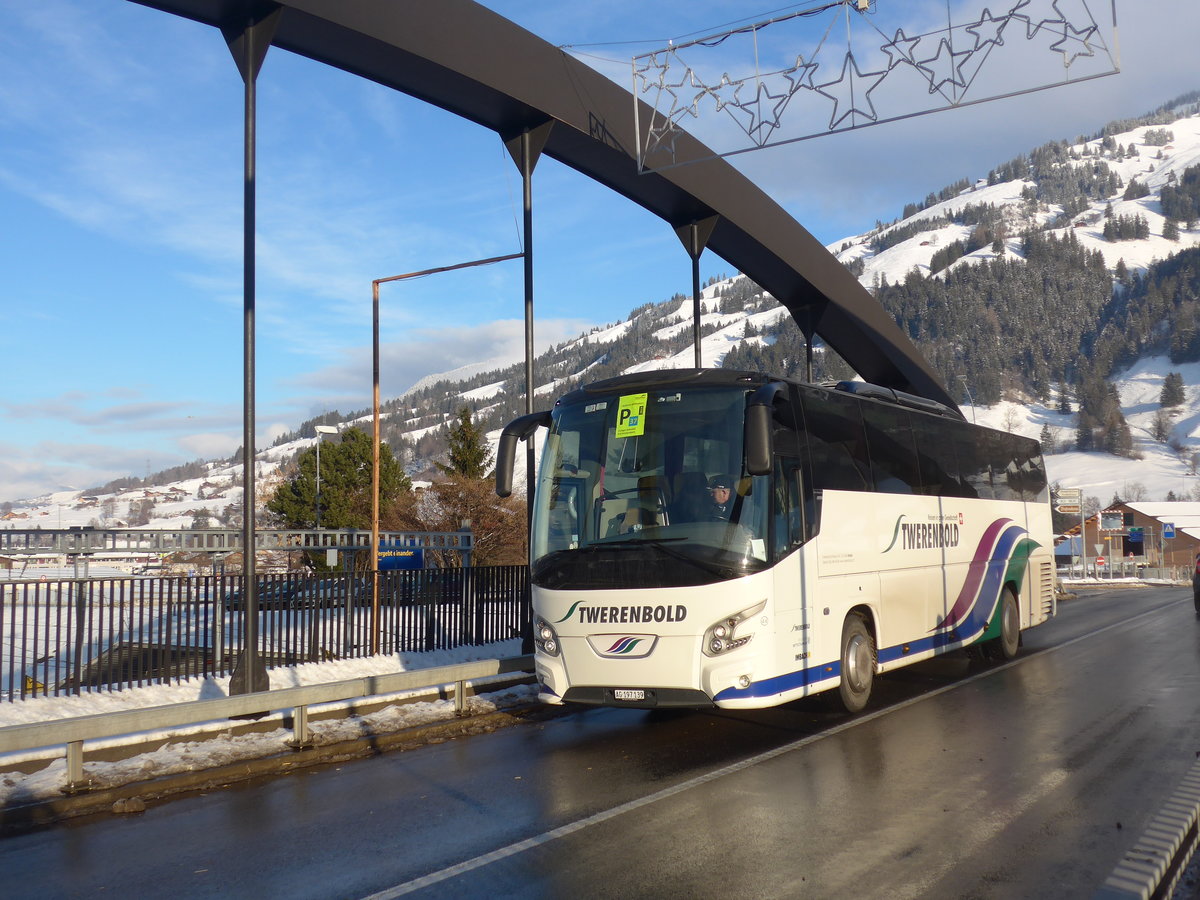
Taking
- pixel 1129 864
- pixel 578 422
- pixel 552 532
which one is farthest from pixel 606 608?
pixel 1129 864

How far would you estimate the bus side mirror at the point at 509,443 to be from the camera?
10438 millimetres

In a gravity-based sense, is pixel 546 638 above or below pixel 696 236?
below

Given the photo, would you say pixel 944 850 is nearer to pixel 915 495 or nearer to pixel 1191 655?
pixel 915 495

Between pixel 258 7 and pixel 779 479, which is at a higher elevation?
pixel 258 7

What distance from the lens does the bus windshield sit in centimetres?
902

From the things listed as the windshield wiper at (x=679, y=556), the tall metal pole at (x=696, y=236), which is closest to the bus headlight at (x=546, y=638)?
the windshield wiper at (x=679, y=556)

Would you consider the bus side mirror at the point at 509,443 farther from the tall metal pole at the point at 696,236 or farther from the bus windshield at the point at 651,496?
the tall metal pole at the point at 696,236

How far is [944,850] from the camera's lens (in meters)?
5.82

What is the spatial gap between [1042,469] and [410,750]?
1467 centimetres

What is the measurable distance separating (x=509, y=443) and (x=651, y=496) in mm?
1829

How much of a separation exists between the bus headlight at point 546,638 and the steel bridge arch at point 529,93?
25.9 ft

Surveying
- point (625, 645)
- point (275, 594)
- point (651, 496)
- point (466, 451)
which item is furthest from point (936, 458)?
point (466, 451)

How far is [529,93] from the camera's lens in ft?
51.4

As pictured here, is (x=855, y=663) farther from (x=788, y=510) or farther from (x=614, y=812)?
(x=614, y=812)
